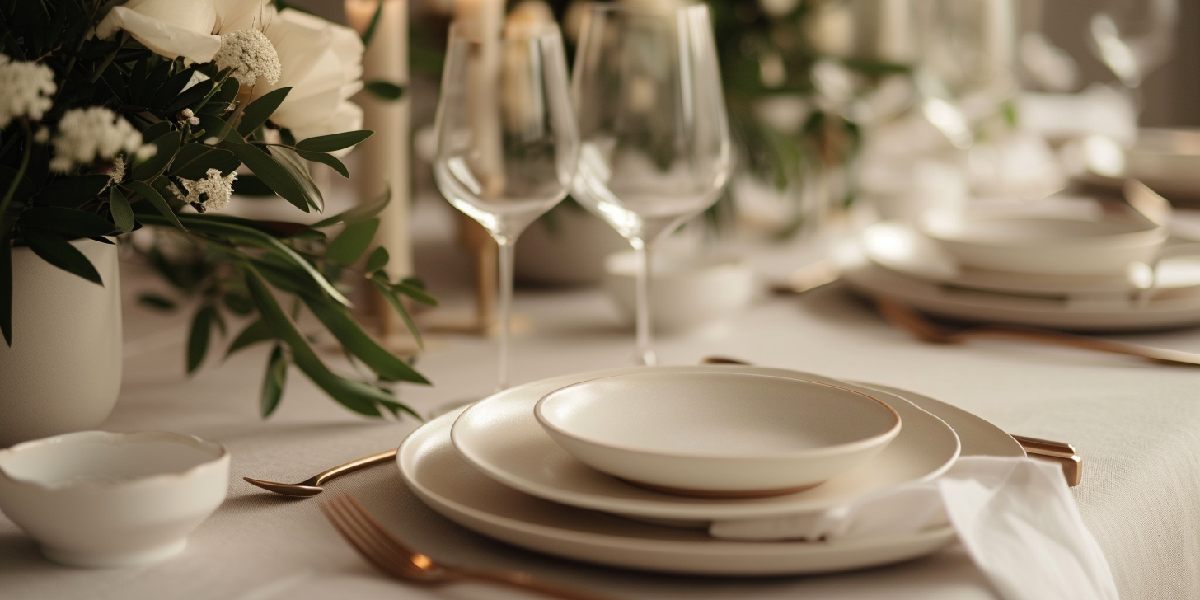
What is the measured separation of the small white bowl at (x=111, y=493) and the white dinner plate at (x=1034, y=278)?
30.3 inches

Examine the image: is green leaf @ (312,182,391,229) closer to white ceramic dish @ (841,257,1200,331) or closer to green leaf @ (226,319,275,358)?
green leaf @ (226,319,275,358)

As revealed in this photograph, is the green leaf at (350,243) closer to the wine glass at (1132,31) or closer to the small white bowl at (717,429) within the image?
the small white bowl at (717,429)

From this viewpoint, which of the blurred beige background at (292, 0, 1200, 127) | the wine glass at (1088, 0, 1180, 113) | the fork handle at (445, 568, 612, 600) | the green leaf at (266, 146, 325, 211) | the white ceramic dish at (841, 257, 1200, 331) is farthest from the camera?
the blurred beige background at (292, 0, 1200, 127)

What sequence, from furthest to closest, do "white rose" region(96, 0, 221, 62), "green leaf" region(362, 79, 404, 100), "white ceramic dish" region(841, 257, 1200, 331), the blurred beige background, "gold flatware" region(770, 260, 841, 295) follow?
1. the blurred beige background
2. "gold flatware" region(770, 260, 841, 295)
3. "white ceramic dish" region(841, 257, 1200, 331)
4. "green leaf" region(362, 79, 404, 100)
5. "white rose" region(96, 0, 221, 62)

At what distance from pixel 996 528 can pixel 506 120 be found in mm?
426

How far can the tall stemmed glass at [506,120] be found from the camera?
2.69 feet

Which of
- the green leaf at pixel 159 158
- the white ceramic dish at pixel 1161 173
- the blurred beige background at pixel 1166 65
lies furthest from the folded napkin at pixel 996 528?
the blurred beige background at pixel 1166 65

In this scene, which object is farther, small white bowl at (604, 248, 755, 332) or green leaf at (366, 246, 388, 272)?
small white bowl at (604, 248, 755, 332)

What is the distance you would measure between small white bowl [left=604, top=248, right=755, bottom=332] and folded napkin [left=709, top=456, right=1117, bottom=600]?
0.53m

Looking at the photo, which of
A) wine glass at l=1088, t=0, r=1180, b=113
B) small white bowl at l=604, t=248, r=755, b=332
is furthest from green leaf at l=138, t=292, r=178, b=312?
wine glass at l=1088, t=0, r=1180, b=113

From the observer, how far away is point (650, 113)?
86cm

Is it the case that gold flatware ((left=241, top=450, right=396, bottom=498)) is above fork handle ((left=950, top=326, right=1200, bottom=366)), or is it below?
above

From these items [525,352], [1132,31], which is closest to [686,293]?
[525,352]

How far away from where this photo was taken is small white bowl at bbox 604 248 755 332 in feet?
3.64
